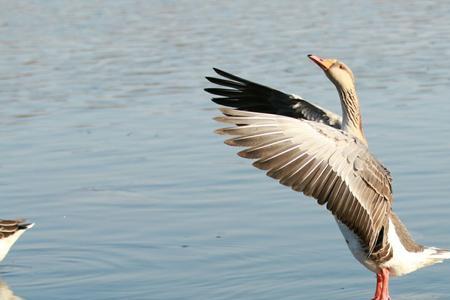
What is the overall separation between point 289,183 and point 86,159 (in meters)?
6.03

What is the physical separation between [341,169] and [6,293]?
122 inches

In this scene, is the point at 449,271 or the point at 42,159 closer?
the point at 449,271

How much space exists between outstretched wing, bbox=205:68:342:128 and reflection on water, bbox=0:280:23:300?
6.93 ft

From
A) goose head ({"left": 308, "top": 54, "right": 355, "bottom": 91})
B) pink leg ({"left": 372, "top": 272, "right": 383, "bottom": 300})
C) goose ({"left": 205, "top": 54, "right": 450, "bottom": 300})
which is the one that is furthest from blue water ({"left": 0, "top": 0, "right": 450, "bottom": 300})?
goose head ({"left": 308, "top": 54, "right": 355, "bottom": 91})

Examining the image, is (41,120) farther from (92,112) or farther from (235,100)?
(235,100)

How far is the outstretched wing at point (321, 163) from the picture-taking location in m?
6.49

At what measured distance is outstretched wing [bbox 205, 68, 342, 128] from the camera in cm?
816

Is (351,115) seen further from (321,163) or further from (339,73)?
(321,163)

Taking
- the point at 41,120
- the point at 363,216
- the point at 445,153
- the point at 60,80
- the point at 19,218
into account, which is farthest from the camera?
the point at 60,80

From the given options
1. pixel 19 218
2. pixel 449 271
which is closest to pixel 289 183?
pixel 449 271

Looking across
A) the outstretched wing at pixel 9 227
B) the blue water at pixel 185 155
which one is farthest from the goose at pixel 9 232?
the blue water at pixel 185 155

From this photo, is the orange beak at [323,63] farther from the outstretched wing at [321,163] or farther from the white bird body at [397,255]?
the white bird body at [397,255]

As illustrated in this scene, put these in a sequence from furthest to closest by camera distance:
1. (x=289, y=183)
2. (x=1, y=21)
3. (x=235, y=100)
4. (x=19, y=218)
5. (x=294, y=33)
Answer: (x=1, y=21) < (x=294, y=33) < (x=19, y=218) < (x=235, y=100) < (x=289, y=183)

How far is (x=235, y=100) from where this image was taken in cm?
821
